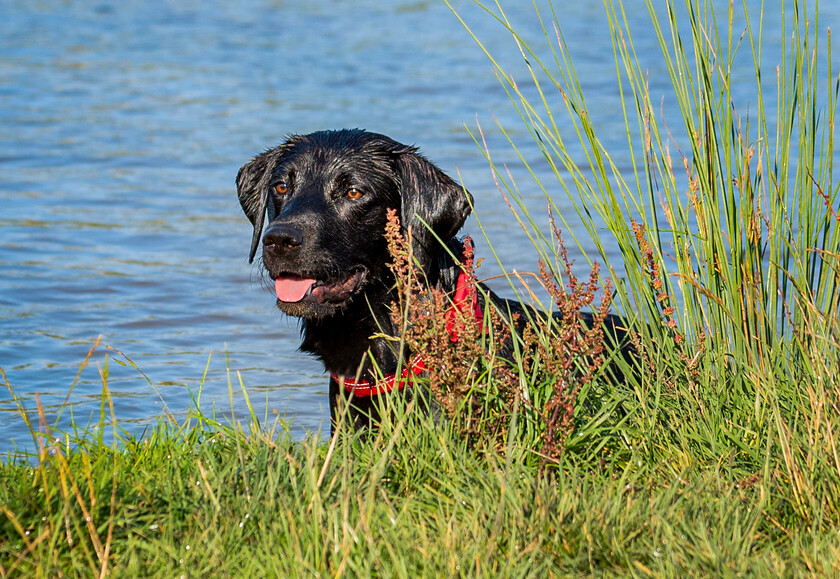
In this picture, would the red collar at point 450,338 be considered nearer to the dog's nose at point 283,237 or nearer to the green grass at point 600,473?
the green grass at point 600,473

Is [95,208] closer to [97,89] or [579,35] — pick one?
[97,89]

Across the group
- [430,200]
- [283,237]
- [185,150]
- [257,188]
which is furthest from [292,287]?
[185,150]

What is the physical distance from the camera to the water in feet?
20.6

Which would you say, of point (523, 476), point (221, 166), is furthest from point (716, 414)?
point (221, 166)

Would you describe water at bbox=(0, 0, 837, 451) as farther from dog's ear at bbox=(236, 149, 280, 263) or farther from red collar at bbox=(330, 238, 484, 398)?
dog's ear at bbox=(236, 149, 280, 263)

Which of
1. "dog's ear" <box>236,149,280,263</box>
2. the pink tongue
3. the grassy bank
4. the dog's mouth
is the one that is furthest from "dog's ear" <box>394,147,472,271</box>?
the grassy bank

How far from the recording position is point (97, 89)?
13.7 meters

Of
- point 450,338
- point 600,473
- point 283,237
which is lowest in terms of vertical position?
point 600,473

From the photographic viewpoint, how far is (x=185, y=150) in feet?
36.9

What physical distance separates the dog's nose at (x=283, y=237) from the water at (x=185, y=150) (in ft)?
2.18

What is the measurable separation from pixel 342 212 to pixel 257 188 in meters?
0.77

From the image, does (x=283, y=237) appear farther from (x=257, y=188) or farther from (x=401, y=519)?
(x=401, y=519)

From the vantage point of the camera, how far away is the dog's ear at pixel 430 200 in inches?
189

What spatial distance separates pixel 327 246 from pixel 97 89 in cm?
1012
